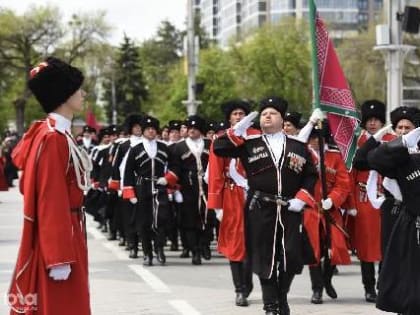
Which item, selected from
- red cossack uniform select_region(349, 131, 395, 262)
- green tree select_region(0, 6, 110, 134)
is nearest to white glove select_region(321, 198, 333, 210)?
red cossack uniform select_region(349, 131, 395, 262)

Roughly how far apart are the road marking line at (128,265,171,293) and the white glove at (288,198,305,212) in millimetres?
3022

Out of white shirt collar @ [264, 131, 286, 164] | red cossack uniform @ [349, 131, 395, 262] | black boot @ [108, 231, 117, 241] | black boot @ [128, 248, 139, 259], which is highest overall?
white shirt collar @ [264, 131, 286, 164]

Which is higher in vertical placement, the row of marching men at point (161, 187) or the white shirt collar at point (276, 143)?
the white shirt collar at point (276, 143)

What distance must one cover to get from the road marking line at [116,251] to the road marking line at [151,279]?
1.29m

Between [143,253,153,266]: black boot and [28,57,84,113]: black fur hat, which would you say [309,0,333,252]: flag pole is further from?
[28,57,84,113]: black fur hat

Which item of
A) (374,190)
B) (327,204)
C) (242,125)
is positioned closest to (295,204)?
(374,190)

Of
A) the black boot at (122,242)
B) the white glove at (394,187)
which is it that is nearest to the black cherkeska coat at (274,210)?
the white glove at (394,187)

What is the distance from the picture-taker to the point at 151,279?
12742 mm

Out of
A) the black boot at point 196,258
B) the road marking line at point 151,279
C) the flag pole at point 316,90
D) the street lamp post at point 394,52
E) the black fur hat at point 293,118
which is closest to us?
the flag pole at point 316,90

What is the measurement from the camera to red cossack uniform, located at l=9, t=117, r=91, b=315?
236 inches

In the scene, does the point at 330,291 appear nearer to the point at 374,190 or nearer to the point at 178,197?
the point at 374,190

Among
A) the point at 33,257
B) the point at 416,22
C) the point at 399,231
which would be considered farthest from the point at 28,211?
the point at 416,22

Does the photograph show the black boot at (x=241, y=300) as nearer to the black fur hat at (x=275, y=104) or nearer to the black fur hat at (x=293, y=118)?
the black fur hat at (x=293, y=118)

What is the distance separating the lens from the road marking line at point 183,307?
10.1 m
